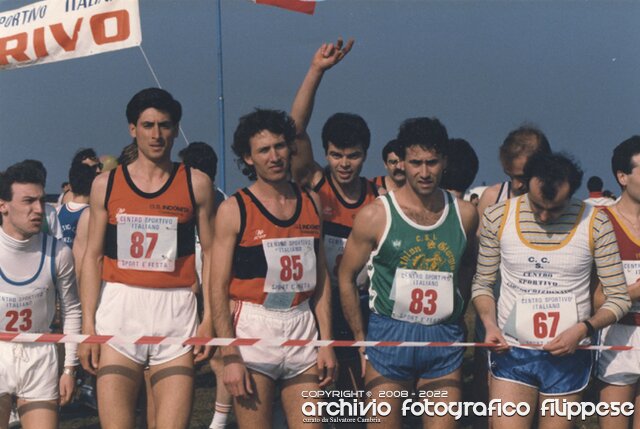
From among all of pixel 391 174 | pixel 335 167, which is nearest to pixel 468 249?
pixel 335 167

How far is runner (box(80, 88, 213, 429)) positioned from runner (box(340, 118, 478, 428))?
0.95 m

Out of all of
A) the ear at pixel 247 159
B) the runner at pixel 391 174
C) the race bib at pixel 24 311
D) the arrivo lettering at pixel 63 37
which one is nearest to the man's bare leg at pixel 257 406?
the ear at pixel 247 159

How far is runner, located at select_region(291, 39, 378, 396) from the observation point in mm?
5625

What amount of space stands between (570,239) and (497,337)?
670 mm

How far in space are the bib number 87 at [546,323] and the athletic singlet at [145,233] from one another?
201cm

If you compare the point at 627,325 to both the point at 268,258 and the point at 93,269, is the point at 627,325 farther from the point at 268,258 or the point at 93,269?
the point at 93,269

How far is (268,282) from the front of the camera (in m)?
4.95

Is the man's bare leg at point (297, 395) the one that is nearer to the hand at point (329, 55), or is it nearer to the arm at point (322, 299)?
the arm at point (322, 299)

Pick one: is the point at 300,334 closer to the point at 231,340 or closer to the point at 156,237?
the point at 231,340

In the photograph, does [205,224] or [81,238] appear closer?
[205,224]

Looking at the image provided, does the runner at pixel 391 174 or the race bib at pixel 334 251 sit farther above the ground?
the runner at pixel 391 174

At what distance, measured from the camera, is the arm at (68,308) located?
5.32m

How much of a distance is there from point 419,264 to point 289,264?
2.36 ft

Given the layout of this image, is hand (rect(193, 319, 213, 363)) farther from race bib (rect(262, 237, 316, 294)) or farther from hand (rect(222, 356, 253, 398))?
race bib (rect(262, 237, 316, 294))
